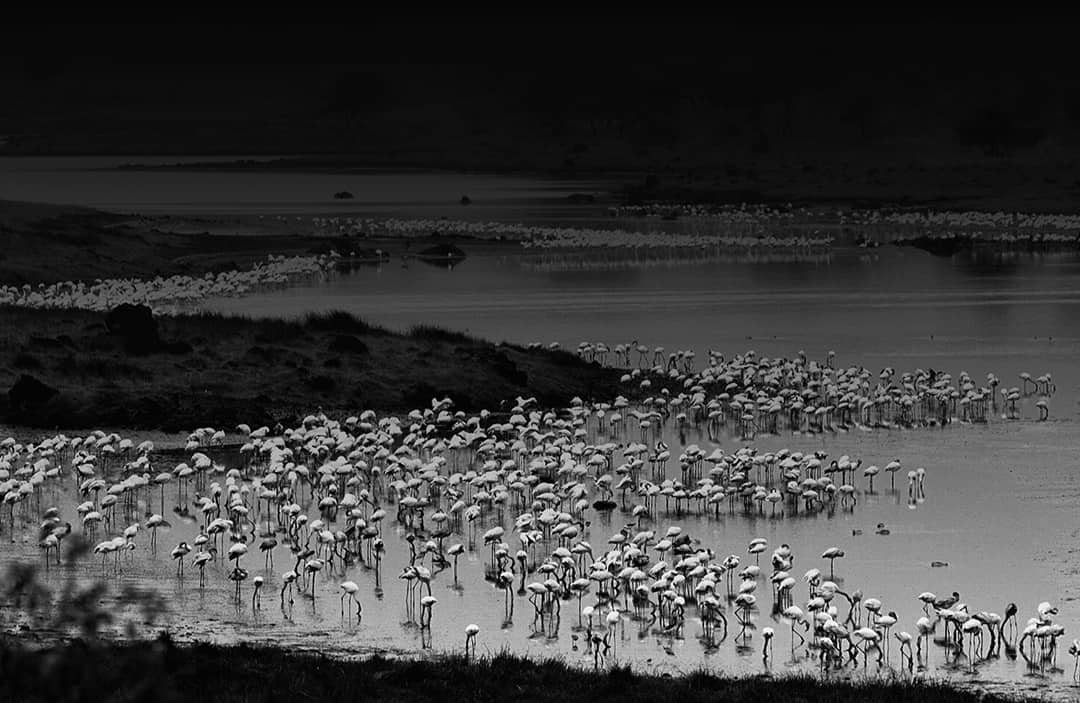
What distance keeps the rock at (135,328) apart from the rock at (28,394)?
3884 mm

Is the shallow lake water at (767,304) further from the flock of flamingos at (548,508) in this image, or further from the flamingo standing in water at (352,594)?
the flamingo standing in water at (352,594)

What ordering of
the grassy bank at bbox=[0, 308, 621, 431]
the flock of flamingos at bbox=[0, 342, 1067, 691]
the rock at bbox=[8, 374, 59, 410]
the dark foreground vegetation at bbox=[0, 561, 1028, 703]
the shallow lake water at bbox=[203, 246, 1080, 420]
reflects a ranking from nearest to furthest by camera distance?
the dark foreground vegetation at bbox=[0, 561, 1028, 703] → the flock of flamingos at bbox=[0, 342, 1067, 691] → the rock at bbox=[8, 374, 59, 410] → the grassy bank at bbox=[0, 308, 621, 431] → the shallow lake water at bbox=[203, 246, 1080, 420]

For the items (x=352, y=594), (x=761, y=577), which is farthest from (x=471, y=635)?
(x=761, y=577)

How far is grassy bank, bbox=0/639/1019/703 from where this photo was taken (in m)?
12.2

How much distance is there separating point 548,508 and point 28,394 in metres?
9.98

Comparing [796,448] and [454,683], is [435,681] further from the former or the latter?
[796,448]

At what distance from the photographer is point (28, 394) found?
25188mm

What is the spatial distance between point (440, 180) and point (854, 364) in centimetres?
8993

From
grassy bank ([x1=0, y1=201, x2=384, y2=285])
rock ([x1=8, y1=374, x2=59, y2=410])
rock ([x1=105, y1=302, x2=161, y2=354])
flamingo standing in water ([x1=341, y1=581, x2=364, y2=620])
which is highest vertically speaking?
grassy bank ([x1=0, y1=201, x2=384, y2=285])

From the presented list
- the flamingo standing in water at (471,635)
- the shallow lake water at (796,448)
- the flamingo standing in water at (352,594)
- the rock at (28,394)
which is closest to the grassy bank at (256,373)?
the rock at (28,394)

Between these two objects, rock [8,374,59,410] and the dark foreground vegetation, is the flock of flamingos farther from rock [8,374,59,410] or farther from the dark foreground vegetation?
rock [8,374,59,410]

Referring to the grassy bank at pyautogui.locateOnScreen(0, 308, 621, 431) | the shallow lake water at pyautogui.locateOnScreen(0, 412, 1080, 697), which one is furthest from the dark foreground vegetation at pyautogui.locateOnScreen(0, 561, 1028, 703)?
the grassy bank at pyautogui.locateOnScreen(0, 308, 621, 431)

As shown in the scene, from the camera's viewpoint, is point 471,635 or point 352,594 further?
point 352,594

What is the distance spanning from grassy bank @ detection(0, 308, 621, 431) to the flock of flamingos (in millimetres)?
1030
